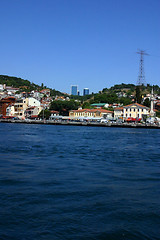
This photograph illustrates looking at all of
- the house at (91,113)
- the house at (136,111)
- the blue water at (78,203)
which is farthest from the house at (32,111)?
the blue water at (78,203)

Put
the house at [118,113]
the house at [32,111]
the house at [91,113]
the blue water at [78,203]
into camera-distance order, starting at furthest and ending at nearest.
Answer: the house at [32,111] < the house at [91,113] < the house at [118,113] < the blue water at [78,203]

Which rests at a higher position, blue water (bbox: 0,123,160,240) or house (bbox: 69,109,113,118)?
house (bbox: 69,109,113,118)

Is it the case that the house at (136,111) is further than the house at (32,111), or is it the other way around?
the house at (32,111)

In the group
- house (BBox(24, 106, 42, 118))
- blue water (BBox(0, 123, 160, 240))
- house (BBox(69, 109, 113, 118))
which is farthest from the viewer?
house (BBox(24, 106, 42, 118))

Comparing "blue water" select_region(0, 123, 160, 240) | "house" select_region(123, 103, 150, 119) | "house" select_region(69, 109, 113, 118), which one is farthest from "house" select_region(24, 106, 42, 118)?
"blue water" select_region(0, 123, 160, 240)

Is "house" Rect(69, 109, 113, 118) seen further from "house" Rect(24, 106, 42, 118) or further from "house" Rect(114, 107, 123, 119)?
"house" Rect(24, 106, 42, 118)

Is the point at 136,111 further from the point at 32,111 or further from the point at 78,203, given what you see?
the point at 78,203

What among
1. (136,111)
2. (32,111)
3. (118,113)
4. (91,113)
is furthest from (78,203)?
(32,111)

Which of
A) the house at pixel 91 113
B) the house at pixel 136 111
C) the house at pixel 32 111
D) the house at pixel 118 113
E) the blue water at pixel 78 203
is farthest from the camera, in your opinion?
the house at pixel 32 111

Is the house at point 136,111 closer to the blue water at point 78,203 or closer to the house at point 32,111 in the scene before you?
the house at point 32,111

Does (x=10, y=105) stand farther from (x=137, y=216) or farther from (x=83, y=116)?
(x=137, y=216)

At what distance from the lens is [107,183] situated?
9.73 meters

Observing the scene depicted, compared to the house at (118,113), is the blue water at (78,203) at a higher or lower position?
lower

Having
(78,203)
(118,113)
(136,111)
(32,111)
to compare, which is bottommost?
(78,203)
